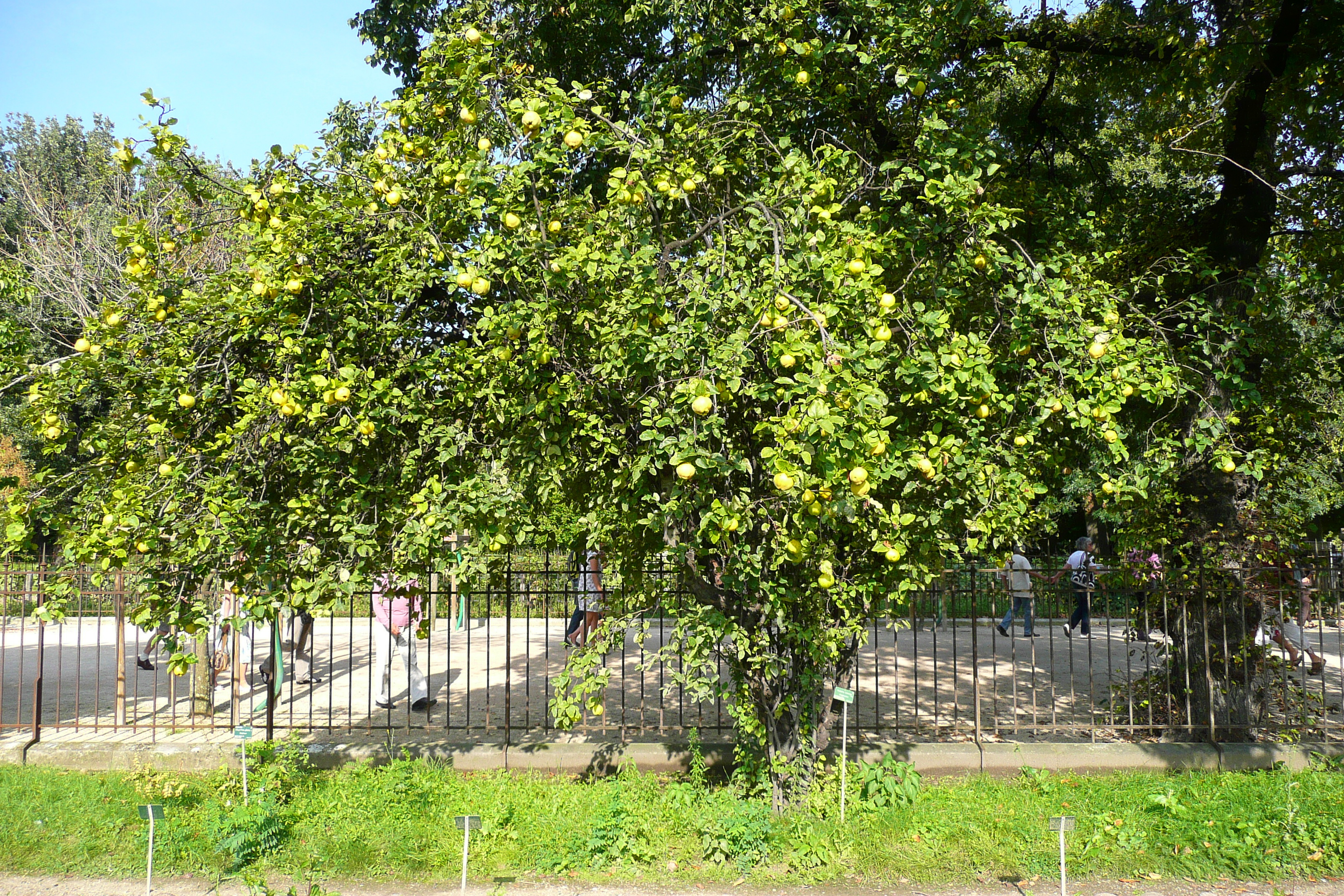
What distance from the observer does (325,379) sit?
4.08 meters

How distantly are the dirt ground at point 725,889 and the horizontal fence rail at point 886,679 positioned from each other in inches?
40.4

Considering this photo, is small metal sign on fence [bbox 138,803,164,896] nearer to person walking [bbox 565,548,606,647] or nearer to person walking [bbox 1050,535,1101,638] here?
person walking [bbox 565,548,606,647]

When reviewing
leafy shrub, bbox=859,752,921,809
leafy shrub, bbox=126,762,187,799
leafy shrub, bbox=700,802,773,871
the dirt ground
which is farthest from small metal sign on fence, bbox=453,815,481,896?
leafy shrub, bbox=859,752,921,809

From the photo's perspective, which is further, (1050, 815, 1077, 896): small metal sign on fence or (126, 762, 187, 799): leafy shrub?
(126, 762, 187, 799): leafy shrub

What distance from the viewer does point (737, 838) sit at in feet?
15.4

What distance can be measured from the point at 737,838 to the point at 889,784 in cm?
116

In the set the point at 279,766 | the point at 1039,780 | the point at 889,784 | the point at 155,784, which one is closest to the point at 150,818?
the point at 279,766

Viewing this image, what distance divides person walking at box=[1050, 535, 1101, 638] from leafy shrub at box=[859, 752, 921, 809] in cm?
171

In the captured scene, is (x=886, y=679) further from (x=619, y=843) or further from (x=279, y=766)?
(x=279, y=766)

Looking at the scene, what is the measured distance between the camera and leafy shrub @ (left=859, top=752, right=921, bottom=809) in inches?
208

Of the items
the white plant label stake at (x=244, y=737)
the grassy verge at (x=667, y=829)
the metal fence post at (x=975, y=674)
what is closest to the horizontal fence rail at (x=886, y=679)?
the metal fence post at (x=975, y=674)

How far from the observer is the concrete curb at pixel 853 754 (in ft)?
19.6

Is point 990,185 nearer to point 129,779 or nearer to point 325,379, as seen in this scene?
point 325,379

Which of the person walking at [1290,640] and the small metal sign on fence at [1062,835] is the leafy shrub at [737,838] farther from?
the person walking at [1290,640]
